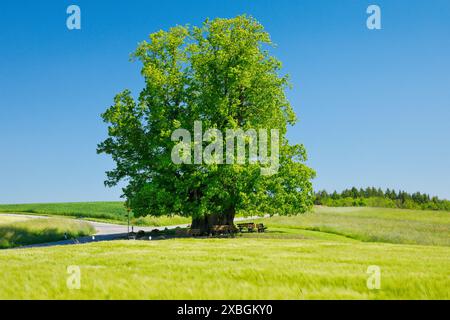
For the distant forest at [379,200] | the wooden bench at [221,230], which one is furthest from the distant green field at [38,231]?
the distant forest at [379,200]

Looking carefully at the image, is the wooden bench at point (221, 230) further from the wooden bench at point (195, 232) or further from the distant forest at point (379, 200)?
the distant forest at point (379, 200)

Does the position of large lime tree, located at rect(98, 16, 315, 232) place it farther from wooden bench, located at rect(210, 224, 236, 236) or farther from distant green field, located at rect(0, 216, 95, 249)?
distant green field, located at rect(0, 216, 95, 249)

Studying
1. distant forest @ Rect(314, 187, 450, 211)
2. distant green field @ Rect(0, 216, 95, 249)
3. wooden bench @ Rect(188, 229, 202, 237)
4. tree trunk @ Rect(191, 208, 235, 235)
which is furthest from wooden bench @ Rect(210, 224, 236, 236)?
distant forest @ Rect(314, 187, 450, 211)

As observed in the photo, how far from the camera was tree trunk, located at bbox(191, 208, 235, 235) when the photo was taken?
135 ft

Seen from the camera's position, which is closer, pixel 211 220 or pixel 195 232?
pixel 195 232

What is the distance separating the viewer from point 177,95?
40.2m

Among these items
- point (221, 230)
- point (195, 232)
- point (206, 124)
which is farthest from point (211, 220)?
point (206, 124)

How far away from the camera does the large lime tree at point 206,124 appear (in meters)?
37.0

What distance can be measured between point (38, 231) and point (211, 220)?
1607 cm

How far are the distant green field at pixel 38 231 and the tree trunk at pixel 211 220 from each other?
41.9ft

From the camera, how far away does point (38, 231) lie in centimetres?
4331

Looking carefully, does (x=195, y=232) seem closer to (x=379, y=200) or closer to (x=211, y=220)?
(x=211, y=220)
